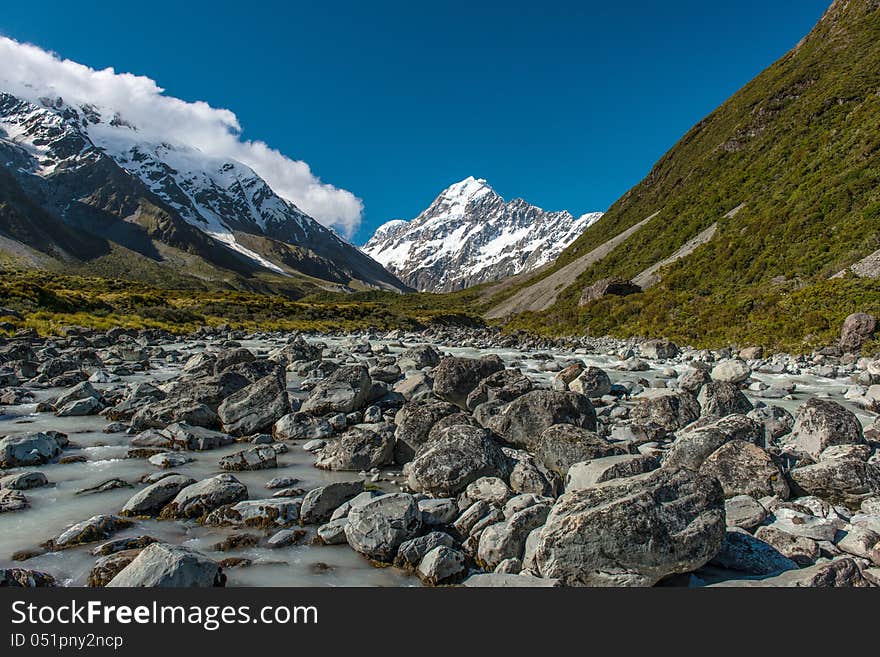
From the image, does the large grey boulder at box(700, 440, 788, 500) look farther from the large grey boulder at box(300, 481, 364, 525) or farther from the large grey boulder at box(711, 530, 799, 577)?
the large grey boulder at box(300, 481, 364, 525)

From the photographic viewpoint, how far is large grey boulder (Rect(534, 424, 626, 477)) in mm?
9609

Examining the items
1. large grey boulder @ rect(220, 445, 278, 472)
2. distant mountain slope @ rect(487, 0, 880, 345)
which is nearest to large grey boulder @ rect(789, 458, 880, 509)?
large grey boulder @ rect(220, 445, 278, 472)

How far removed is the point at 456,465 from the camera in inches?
356

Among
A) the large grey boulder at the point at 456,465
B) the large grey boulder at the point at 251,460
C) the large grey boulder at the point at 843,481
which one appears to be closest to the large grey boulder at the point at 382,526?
the large grey boulder at the point at 456,465

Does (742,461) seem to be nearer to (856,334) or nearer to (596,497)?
(596,497)

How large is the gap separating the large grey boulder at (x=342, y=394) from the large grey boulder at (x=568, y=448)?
6.77 m

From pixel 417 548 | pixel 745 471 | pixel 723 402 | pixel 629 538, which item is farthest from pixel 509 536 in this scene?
pixel 723 402

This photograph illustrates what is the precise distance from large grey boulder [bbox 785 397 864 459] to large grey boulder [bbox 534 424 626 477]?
4720 millimetres

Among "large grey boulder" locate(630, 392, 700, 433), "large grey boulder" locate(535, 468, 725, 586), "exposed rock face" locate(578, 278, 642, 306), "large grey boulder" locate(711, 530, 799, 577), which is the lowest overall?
"large grey boulder" locate(711, 530, 799, 577)

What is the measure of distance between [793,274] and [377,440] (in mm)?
39606

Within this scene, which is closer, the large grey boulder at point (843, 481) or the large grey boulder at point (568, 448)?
the large grey boulder at point (843, 481)

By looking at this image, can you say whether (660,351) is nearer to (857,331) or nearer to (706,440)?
(857,331)

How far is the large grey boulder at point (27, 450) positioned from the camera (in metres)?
10.0

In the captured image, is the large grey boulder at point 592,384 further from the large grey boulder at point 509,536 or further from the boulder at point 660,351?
the boulder at point 660,351
